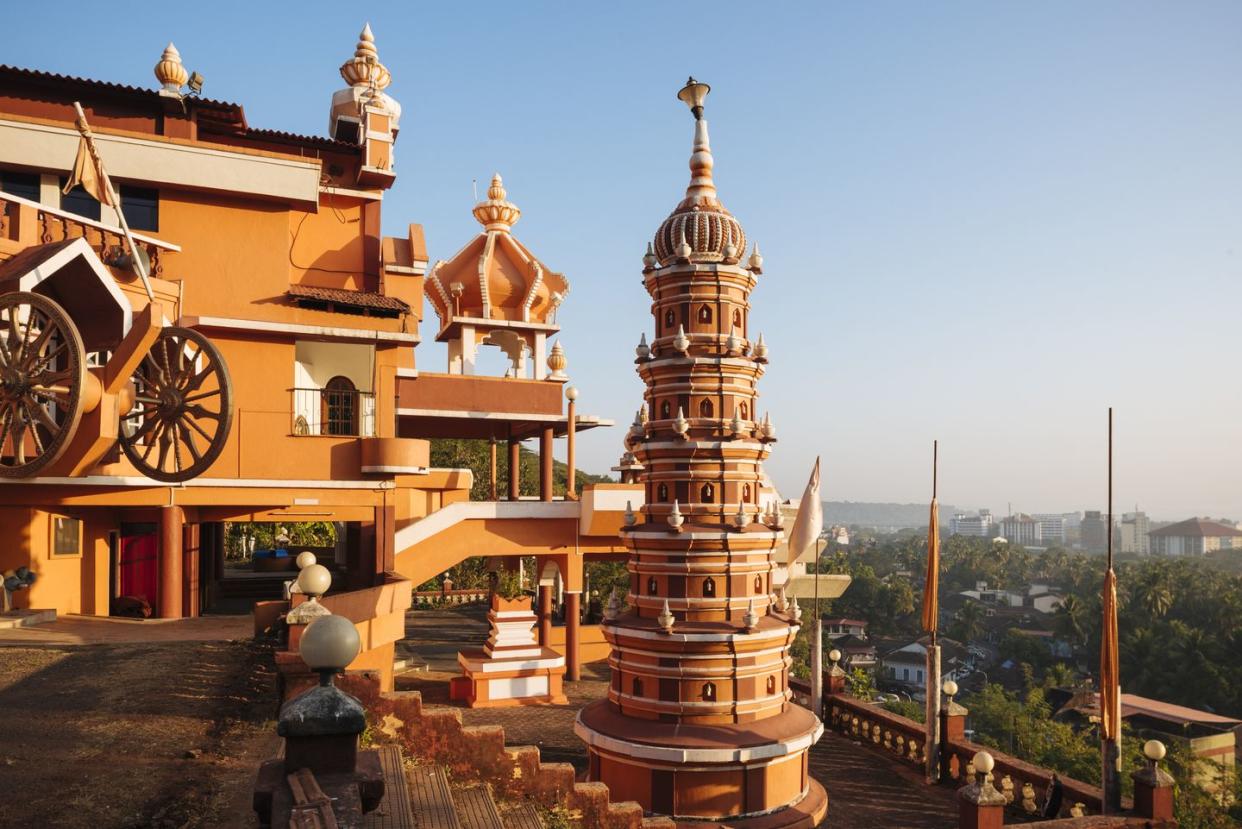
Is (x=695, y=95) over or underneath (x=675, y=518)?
over

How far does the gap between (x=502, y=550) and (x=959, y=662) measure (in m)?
92.1

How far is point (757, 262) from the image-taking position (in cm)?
2133

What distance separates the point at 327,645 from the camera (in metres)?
7.45

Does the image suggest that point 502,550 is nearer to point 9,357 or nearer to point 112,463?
point 112,463

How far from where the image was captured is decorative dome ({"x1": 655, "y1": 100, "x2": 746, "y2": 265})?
829 inches

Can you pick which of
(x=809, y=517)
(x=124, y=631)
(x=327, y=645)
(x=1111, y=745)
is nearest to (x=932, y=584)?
(x=809, y=517)

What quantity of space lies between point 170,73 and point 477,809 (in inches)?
813

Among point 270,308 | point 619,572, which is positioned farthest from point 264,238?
point 619,572

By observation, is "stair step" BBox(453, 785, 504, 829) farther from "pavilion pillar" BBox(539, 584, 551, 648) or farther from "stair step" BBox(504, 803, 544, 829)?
"pavilion pillar" BBox(539, 584, 551, 648)

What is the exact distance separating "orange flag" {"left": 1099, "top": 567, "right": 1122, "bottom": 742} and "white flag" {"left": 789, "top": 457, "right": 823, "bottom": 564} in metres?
6.90

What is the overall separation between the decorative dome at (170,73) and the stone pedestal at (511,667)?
16569 millimetres

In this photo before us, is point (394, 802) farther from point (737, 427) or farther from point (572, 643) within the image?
point (572, 643)

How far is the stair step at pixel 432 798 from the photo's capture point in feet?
34.2

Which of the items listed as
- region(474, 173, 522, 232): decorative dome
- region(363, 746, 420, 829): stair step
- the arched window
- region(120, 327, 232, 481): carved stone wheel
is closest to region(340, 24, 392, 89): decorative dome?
region(474, 173, 522, 232): decorative dome
